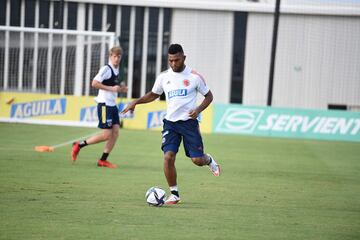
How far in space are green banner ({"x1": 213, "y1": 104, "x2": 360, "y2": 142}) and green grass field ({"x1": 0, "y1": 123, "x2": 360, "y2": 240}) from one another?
18.4 ft

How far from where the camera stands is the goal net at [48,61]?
24.8 m

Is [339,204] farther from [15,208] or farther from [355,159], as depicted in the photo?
[355,159]

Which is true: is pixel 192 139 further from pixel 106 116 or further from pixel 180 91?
pixel 106 116

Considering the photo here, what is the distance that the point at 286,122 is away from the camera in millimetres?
25391

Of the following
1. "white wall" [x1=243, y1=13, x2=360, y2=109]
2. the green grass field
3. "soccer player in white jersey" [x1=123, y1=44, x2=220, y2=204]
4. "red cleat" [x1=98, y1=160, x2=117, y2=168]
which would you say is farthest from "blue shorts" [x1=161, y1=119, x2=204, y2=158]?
"white wall" [x1=243, y1=13, x2=360, y2=109]

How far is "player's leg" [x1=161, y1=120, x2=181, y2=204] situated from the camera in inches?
404

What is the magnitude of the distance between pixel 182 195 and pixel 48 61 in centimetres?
1459

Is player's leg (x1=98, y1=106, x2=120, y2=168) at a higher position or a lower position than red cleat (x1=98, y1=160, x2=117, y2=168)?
higher

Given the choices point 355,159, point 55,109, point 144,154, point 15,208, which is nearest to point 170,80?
point 15,208

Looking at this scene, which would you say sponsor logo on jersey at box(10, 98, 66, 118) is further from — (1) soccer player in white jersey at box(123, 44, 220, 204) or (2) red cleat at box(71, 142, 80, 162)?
(1) soccer player in white jersey at box(123, 44, 220, 204)

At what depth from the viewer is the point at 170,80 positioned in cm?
1041

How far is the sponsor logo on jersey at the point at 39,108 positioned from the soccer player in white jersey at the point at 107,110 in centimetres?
1034

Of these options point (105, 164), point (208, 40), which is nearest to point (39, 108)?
point (105, 164)

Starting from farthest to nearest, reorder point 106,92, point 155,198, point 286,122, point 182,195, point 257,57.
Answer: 1. point 257,57
2. point 286,122
3. point 106,92
4. point 182,195
5. point 155,198
